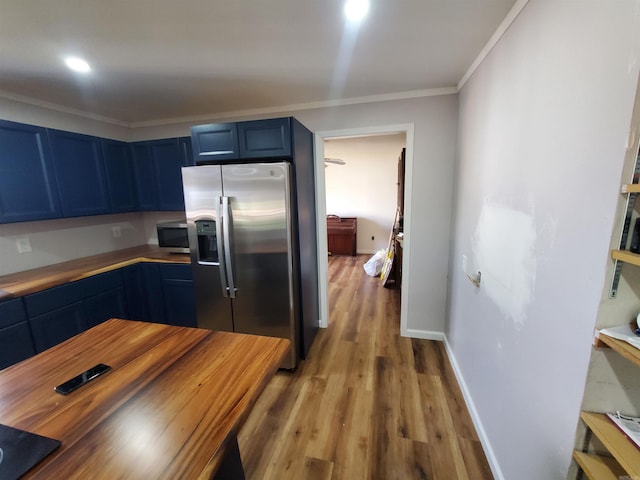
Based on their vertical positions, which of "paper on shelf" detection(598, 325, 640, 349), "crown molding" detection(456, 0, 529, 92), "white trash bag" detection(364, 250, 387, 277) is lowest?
"white trash bag" detection(364, 250, 387, 277)

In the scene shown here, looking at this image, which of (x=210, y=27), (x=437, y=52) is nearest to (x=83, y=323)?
(x=210, y=27)

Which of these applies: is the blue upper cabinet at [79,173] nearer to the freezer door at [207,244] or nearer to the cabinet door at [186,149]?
the cabinet door at [186,149]

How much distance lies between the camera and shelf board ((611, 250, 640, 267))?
1.99ft

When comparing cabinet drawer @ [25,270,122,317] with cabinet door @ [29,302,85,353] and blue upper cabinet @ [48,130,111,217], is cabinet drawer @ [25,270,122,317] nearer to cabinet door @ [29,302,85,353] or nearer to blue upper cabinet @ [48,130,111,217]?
cabinet door @ [29,302,85,353]

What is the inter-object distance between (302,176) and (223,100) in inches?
43.2

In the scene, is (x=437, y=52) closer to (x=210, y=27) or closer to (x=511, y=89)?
(x=511, y=89)

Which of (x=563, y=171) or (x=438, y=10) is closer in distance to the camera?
(x=563, y=171)

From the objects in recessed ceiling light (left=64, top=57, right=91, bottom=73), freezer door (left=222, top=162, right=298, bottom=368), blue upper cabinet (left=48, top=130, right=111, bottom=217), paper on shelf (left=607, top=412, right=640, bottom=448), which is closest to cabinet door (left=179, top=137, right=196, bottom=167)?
blue upper cabinet (left=48, top=130, right=111, bottom=217)

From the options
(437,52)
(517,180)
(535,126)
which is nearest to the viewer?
(535,126)

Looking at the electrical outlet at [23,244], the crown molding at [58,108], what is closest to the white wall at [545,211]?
the crown molding at [58,108]

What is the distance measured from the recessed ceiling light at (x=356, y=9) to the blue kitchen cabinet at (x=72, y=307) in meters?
2.79

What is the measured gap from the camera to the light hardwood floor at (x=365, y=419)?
4.64 ft

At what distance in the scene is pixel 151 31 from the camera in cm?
138

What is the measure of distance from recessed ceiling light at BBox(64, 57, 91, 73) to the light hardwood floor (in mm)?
2630
